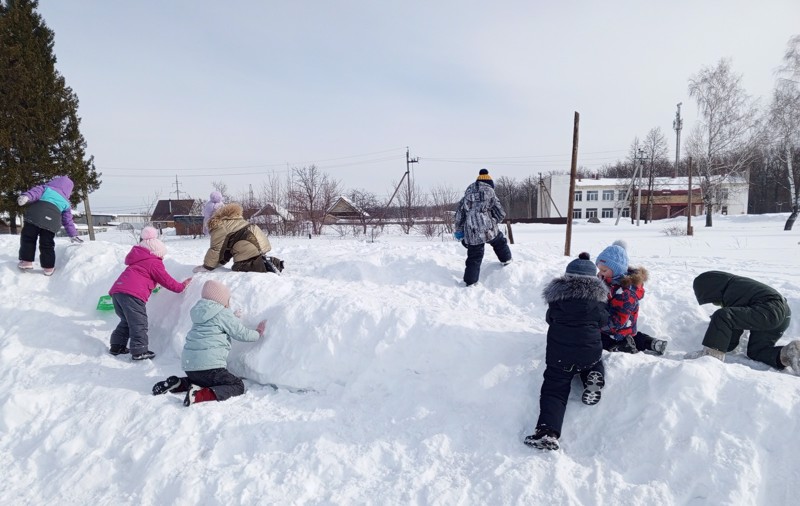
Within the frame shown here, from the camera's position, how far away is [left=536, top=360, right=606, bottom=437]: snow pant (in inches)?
108

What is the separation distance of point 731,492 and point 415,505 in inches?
64.8

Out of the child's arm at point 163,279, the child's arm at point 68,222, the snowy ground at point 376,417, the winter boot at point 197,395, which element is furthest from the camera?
the child's arm at point 68,222

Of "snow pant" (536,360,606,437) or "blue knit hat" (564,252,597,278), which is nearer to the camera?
"snow pant" (536,360,606,437)

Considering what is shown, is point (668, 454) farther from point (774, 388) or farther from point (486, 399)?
point (486, 399)

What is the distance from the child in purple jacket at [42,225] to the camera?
5605mm

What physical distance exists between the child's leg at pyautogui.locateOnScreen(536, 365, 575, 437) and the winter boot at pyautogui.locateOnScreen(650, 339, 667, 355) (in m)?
1.60

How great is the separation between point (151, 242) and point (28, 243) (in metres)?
2.56

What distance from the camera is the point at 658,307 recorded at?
4.76 metres

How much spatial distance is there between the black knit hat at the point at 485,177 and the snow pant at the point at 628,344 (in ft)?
8.07

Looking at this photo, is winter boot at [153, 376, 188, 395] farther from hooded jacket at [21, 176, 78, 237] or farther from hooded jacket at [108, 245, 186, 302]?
hooded jacket at [21, 176, 78, 237]

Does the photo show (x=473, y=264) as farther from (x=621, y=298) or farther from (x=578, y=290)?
(x=578, y=290)

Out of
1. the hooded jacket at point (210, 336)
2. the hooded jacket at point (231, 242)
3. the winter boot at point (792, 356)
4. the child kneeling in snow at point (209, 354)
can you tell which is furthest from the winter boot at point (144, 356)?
the winter boot at point (792, 356)

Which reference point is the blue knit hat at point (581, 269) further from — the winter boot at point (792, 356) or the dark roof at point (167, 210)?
the dark roof at point (167, 210)

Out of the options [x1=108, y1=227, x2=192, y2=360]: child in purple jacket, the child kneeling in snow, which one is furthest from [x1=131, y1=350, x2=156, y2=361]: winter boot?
the child kneeling in snow
